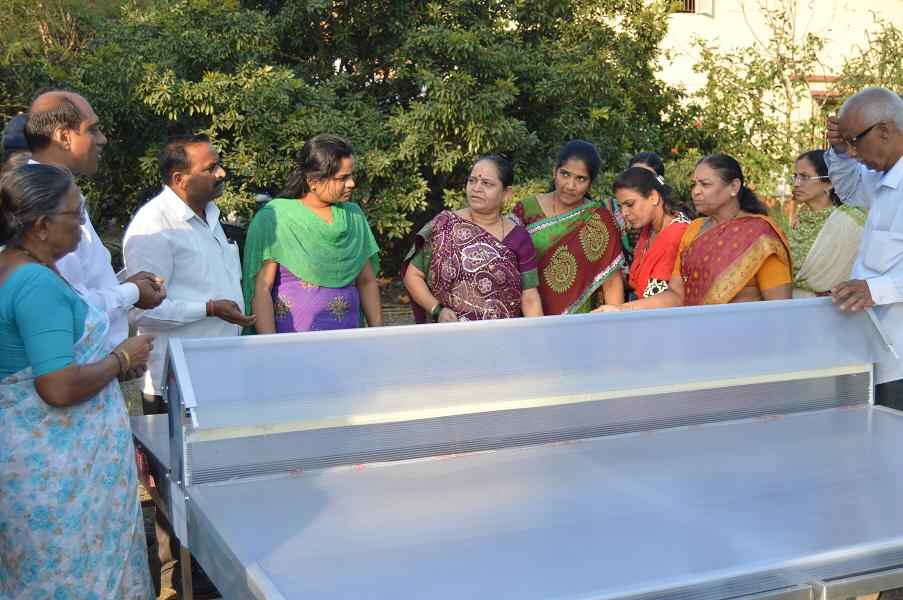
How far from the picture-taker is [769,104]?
1181 centimetres

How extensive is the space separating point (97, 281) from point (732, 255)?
94.7 inches

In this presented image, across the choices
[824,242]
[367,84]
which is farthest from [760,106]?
[824,242]

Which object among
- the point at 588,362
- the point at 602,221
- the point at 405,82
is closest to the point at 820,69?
the point at 405,82

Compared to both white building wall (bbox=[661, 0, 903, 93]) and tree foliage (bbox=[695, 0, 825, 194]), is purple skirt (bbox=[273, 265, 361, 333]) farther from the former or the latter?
white building wall (bbox=[661, 0, 903, 93])

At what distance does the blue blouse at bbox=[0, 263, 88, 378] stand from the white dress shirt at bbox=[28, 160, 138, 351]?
0.39 meters

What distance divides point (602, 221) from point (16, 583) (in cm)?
315

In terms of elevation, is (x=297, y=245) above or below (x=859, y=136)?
below

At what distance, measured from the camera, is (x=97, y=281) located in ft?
10.6

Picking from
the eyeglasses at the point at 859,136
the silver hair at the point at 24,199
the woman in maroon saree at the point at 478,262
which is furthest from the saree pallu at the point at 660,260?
the silver hair at the point at 24,199

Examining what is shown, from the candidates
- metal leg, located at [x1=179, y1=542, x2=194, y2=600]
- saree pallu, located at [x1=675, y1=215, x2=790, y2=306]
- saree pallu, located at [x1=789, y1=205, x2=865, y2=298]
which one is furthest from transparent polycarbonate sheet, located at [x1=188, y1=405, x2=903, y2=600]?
saree pallu, located at [x1=789, y1=205, x2=865, y2=298]

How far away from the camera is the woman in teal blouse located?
8.15ft

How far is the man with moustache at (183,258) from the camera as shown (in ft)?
12.2

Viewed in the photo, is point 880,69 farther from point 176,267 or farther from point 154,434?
point 154,434

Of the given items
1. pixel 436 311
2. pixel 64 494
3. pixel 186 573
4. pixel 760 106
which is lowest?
pixel 186 573
